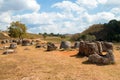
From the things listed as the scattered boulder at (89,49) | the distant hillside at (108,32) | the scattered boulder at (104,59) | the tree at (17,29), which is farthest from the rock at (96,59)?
the tree at (17,29)

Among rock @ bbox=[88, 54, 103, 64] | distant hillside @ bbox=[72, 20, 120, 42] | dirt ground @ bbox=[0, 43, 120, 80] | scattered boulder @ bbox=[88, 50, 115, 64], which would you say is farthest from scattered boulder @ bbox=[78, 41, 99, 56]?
distant hillside @ bbox=[72, 20, 120, 42]

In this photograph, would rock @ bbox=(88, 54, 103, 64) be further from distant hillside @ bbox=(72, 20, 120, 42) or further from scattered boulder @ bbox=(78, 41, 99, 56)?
Answer: distant hillside @ bbox=(72, 20, 120, 42)

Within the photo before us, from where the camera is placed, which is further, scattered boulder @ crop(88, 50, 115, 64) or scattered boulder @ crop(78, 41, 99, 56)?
scattered boulder @ crop(78, 41, 99, 56)

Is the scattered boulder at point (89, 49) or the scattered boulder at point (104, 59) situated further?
the scattered boulder at point (89, 49)

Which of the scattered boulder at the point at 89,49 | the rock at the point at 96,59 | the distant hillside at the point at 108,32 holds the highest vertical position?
the distant hillside at the point at 108,32

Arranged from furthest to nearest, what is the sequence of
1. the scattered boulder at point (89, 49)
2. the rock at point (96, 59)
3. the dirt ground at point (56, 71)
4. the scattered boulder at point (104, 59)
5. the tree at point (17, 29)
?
the tree at point (17, 29) → the scattered boulder at point (89, 49) → the rock at point (96, 59) → the scattered boulder at point (104, 59) → the dirt ground at point (56, 71)

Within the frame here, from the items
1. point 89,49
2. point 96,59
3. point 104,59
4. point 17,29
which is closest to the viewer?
point 104,59

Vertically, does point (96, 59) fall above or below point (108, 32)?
below

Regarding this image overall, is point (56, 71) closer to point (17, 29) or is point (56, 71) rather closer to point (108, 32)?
point (17, 29)

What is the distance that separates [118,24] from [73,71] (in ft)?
219

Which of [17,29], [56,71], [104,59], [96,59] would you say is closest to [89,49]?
[96,59]

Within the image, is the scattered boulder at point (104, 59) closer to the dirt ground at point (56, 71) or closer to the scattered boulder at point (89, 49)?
the dirt ground at point (56, 71)

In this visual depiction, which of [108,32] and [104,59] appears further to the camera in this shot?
[108,32]

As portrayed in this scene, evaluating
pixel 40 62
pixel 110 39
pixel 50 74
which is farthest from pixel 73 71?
pixel 110 39
